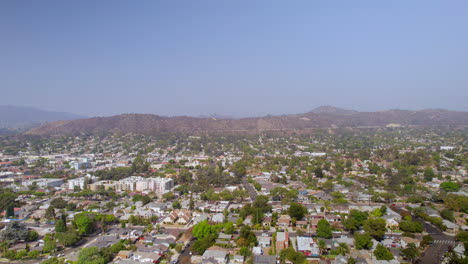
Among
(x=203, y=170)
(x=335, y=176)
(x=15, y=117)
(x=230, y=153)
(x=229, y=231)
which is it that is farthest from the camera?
(x=15, y=117)

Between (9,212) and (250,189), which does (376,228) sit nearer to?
(250,189)

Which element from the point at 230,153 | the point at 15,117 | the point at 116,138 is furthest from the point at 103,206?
the point at 15,117

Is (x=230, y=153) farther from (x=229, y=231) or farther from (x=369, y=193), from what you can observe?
(x=229, y=231)

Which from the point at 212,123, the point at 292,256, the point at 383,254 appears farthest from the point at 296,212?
the point at 212,123

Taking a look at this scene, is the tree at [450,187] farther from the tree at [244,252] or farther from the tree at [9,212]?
the tree at [9,212]

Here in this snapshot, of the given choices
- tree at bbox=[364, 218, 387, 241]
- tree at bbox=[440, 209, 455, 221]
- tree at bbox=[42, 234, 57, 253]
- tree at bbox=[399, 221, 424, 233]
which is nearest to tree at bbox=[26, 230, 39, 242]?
tree at bbox=[42, 234, 57, 253]

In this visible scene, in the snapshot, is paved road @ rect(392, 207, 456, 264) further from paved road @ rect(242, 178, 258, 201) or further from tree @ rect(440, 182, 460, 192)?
paved road @ rect(242, 178, 258, 201)

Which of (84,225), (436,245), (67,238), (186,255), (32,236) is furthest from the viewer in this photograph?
(84,225)
